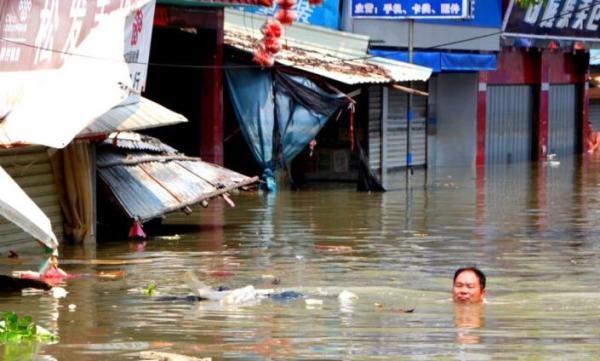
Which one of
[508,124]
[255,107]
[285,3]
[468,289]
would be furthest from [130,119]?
[508,124]

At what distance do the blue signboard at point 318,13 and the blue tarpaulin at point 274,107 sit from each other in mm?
1904

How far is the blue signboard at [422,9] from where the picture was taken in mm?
28016

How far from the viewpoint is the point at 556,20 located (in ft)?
132

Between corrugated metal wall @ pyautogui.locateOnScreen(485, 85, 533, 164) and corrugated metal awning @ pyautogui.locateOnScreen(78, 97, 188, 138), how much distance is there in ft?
65.6

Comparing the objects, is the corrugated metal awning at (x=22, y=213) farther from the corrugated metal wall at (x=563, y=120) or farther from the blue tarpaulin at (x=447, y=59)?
the corrugated metal wall at (x=563, y=120)

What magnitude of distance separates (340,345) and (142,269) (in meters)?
5.51

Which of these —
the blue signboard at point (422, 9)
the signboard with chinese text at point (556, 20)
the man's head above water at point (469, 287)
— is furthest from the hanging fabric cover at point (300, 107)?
the man's head above water at point (469, 287)

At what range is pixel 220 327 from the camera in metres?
12.5

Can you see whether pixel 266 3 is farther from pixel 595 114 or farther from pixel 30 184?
pixel 595 114

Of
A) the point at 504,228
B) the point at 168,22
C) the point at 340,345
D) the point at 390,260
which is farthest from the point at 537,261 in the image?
the point at 168,22

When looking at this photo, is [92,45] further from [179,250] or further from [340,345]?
[340,345]

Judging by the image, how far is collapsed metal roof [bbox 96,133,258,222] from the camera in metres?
19.5

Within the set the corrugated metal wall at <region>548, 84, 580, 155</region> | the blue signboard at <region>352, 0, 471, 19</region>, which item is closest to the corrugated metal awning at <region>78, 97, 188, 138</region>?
the blue signboard at <region>352, 0, 471, 19</region>

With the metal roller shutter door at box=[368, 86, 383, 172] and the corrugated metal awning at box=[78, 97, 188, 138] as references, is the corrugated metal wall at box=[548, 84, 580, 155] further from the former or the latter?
the corrugated metal awning at box=[78, 97, 188, 138]
